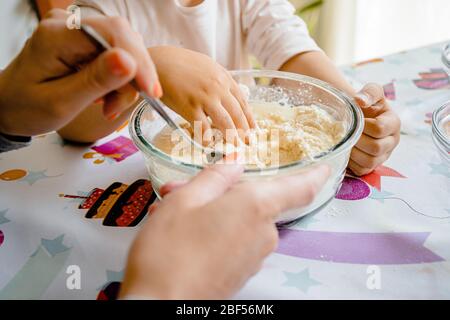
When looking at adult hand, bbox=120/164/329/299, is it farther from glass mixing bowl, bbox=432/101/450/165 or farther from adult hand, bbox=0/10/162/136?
glass mixing bowl, bbox=432/101/450/165

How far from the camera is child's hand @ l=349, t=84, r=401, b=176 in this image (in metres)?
0.57

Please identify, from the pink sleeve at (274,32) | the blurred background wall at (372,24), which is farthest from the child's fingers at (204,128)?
the blurred background wall at (372,24)

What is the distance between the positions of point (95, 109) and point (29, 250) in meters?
0.27

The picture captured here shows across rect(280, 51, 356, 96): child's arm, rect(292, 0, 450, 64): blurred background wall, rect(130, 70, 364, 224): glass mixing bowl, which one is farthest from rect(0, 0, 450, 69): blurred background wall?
rect(130, 70, 364, 224): glass mixing bowl

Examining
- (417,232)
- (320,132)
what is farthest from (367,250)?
Result: (320,132)

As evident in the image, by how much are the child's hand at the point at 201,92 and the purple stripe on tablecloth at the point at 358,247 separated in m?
0.15

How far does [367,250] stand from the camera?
1.54 feet

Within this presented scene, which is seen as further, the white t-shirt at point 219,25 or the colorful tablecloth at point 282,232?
the white t-shirt at point 219,25

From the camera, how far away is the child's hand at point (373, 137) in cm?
57

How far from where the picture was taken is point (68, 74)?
17.0 inches

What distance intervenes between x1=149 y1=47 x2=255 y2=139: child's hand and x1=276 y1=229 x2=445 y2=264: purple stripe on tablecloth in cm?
15

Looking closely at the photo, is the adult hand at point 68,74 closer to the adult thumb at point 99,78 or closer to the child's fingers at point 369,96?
the adult thumb at point 99,78

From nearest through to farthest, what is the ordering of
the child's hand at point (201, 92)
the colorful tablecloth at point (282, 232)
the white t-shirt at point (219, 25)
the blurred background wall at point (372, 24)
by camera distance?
1. the colorful tablecloth at point (282, 232)
2. the child's hand at point (201, 92)
3. the white t-shirt at point (219, 25)
4. the blurred background wall at point (372, 24)

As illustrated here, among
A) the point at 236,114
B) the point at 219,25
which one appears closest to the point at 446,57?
the point at 236,114
